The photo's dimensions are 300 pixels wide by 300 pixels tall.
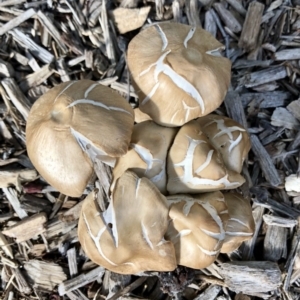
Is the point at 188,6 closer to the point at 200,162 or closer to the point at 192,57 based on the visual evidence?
the point at 192,57

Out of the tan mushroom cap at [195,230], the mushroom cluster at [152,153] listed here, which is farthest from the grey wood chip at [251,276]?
the tan mushroom cap at [195,230]

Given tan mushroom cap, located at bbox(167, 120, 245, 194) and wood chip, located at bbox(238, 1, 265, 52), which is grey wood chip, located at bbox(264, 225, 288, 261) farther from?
wood chip, located at bbox(238, 1, 265, 52)

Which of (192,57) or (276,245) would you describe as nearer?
(192,57)

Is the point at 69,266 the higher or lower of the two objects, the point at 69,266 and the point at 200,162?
the lower

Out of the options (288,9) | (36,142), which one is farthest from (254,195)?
(36,142)

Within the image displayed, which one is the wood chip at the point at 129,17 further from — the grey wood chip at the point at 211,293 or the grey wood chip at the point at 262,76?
the grey wood chip at the point at 211,293

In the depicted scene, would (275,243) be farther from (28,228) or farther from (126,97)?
(28,228)

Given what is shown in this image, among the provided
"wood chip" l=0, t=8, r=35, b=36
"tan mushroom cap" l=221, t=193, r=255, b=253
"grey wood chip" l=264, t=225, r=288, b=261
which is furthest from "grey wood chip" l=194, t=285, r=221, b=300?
"wood chip" l=0, t=8, r=35, b=36
